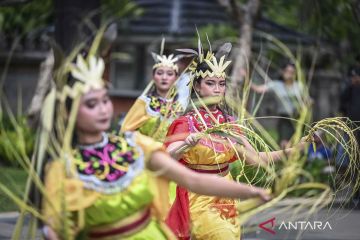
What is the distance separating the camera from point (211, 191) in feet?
14.9

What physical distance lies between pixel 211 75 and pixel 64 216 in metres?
2.61

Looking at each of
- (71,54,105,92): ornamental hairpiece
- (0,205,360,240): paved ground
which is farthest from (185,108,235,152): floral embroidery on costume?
(0,205,360,240): paved ground

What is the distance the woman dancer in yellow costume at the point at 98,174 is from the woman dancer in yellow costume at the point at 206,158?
1704 mm

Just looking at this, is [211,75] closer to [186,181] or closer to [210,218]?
[210,218]

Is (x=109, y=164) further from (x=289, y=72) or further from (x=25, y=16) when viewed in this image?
(x=25, y=16)

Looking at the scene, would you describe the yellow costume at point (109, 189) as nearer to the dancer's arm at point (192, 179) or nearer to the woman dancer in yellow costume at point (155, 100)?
the dancer's arm at point (192, 179)

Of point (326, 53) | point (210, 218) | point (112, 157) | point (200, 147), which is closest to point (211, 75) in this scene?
point (200, 147)

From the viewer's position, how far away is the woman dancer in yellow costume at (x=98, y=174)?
4457 millimetres

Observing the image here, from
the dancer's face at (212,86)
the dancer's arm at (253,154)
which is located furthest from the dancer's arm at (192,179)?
the dancer's face at (212,86)

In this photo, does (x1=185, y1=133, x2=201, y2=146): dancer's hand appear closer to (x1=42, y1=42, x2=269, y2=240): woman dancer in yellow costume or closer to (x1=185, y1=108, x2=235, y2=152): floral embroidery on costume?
(x1=185, y1=108, x2=235, y2=152): floral embroidery on costume

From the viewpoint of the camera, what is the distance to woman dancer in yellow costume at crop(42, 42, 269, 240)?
4457 millimetres

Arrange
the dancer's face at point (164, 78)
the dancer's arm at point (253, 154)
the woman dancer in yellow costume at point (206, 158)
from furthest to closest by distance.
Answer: the dancer's face at point (164, 78), the woman dancer in yellow costume at point (206, 158), the dancer's arm at point (253, 154)

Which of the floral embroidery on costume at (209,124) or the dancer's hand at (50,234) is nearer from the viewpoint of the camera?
the dancer's hand at (50,234)

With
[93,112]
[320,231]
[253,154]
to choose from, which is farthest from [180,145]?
[320,231]
